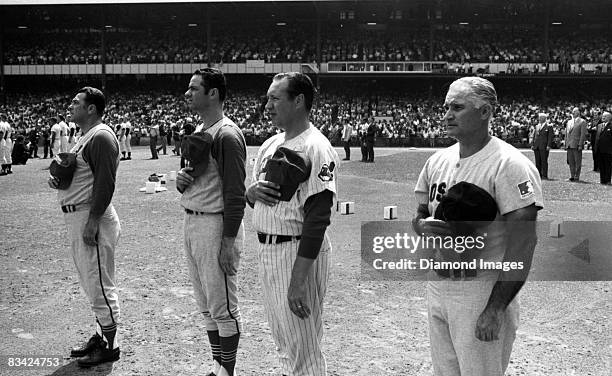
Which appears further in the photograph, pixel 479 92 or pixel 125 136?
pixel 125 136

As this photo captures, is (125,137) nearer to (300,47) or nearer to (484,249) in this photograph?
(484,249)

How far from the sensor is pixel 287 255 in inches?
129

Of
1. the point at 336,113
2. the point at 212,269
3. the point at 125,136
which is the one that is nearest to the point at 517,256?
the point at 212,269

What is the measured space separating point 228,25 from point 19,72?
16308mm

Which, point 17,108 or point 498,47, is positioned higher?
point 498,47

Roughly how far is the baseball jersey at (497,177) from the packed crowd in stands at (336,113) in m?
31.6

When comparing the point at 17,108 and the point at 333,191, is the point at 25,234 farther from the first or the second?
the point at 17,108

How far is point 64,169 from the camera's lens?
463 cm

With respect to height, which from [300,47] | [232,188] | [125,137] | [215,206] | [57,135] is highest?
[300,47]

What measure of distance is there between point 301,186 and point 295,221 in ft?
0.60

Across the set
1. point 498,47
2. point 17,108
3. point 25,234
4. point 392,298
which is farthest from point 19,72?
point 392,298

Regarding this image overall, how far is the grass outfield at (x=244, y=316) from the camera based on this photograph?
4578mm

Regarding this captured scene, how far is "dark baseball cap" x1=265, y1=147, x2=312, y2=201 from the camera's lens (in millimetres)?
3145
